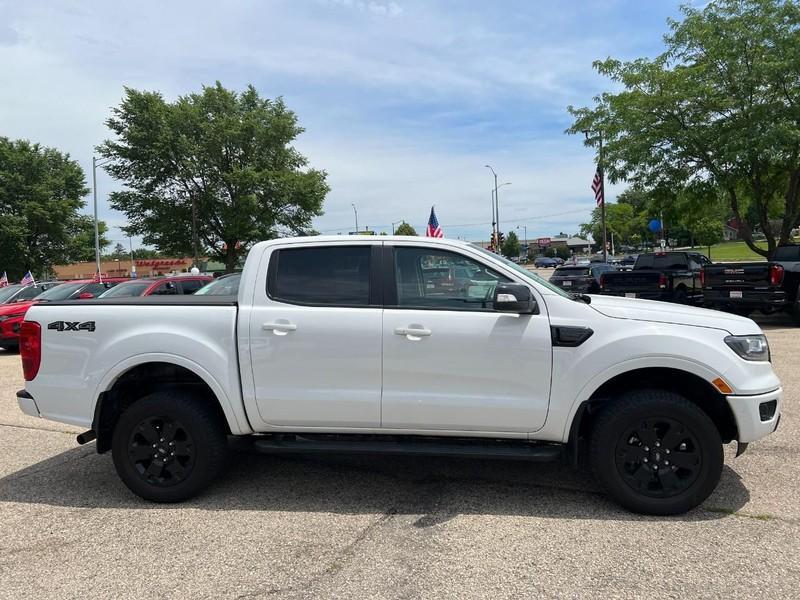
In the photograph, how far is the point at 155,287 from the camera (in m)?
13.3

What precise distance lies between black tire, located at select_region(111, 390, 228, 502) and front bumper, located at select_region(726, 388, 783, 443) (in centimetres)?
340

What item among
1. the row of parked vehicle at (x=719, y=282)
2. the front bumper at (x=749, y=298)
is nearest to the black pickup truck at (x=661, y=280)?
the row of parked vehicle at (x=719, y=282)

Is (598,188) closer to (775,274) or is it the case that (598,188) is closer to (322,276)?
(775,274)

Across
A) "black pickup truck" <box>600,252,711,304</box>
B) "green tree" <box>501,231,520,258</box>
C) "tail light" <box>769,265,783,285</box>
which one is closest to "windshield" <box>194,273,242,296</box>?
"black pickup truck" <box>600,252,711,304</box>

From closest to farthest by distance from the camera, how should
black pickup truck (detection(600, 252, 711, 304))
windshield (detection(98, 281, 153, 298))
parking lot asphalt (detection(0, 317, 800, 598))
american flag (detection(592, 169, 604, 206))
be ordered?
parking lot asphalt (detection(0, 317, 800, 598))
windshield (detection(98, 281, 153, 298))
black pickup truck (detection(600, 252, 711, 304))
american flag (detection(592, 169, 604, 206))

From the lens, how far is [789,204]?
16.5 m

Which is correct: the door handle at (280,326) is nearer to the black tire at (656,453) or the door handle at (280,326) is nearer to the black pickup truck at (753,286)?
the black tire at (656,453)

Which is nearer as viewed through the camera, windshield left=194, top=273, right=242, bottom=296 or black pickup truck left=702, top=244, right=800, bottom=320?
windshield left=194, top=273, right=242, bottom=296

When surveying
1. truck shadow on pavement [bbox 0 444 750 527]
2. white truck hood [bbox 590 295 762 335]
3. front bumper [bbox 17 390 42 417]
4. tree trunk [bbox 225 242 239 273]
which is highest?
tree trunk [bbox 225 242 239 273]

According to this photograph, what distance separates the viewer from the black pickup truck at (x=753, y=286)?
12.0 metres

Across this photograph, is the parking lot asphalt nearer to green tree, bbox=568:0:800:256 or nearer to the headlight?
the headlight

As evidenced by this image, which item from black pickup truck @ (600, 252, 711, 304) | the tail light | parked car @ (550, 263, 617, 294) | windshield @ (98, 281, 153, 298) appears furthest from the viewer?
parked car @ (550, 263, 617, 294)

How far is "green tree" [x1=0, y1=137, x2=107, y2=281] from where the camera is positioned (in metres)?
37.9

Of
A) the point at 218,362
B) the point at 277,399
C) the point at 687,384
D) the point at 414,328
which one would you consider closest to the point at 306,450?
the point at 277,399
